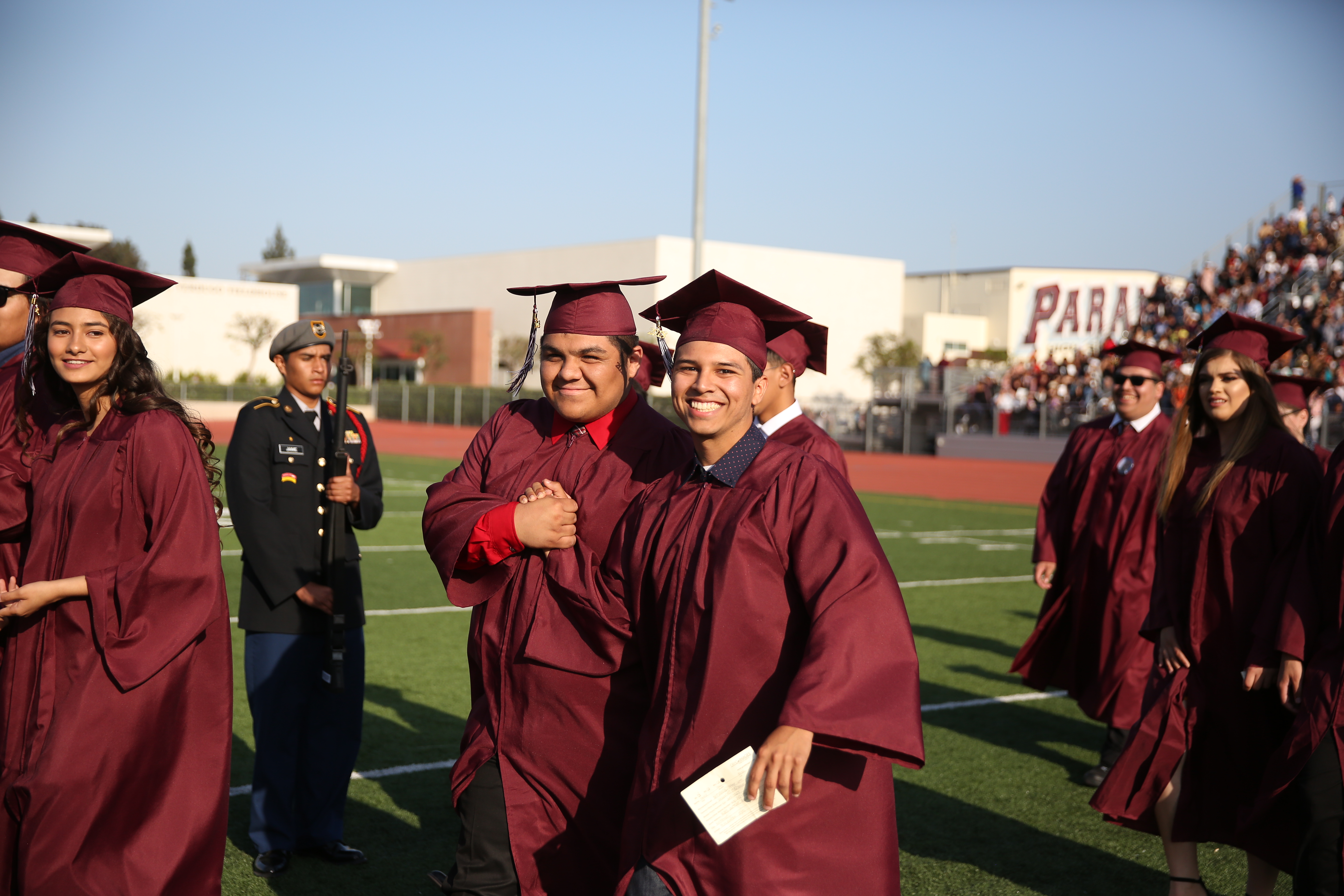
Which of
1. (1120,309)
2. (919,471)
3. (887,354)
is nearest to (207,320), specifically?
(887,354)

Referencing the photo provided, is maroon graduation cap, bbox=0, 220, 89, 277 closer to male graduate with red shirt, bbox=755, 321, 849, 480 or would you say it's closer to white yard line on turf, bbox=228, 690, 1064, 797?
white yard line on turf, bbox=228, 690, 1064, 797

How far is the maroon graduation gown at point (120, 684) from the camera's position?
131 inches

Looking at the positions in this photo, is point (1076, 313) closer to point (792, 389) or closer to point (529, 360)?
point (792, 389)

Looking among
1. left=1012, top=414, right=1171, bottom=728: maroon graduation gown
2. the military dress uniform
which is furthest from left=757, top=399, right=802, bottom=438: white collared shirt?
left=1012, top=414, right=1171, bottom=728: maroon graduation gown

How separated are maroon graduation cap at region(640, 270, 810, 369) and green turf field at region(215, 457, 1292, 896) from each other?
2.66 m

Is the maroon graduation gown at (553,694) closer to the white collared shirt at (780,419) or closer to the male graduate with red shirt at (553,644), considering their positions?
the male graduate with red shirt at (553,644)

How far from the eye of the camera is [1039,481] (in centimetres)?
2748

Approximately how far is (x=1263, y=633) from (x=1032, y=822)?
1.94m

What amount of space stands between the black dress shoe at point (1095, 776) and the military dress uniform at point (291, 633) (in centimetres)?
374

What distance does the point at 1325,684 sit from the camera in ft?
12.2

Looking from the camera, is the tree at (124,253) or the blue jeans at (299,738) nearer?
the blue jeans at (299,738)

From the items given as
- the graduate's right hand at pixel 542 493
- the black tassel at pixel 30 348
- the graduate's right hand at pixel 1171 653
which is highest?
the black tassel at pixel 30 348

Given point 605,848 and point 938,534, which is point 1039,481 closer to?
point 938,534

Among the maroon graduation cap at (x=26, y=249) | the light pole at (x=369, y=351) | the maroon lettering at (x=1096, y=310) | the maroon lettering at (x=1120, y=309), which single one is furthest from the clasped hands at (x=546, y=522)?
the maroon lettering at (x=1096, y=310)
